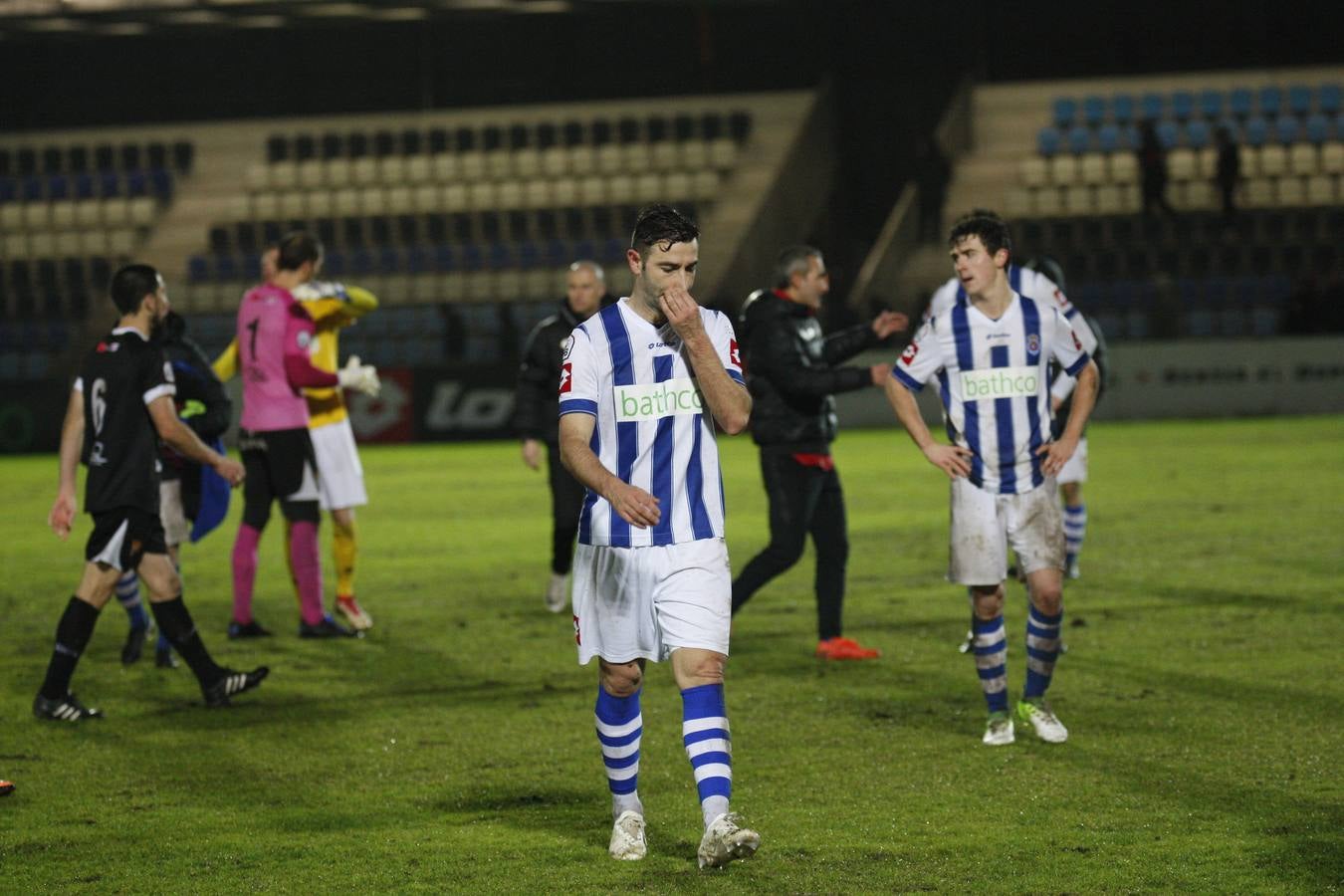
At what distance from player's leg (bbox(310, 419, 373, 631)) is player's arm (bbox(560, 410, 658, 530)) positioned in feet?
15.4

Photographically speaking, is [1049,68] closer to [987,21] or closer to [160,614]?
[987,21]

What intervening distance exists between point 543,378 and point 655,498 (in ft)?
17.2

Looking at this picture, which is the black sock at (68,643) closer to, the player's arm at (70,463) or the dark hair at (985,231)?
the player's arm at (70,463)

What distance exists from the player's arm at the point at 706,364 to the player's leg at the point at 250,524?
5.16 metres

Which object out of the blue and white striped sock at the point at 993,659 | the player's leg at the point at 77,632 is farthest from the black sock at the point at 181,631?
the blue and white striped sock at the point at 993,659

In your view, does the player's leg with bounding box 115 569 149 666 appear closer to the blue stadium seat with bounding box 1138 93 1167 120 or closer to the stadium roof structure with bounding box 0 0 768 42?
the stadium roof structure with bounding box 0 0 768 42

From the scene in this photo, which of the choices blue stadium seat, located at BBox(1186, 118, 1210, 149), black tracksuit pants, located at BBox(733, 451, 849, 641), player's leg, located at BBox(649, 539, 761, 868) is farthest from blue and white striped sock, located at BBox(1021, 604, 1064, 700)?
blue stadium seat, located at BBox(1186, 118, 1210, 149)

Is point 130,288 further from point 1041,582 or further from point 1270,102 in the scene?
point 1270,102

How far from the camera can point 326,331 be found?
948 cm

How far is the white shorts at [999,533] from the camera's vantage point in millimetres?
6484

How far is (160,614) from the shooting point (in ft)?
24.4

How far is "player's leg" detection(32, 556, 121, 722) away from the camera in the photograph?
7.23 meters

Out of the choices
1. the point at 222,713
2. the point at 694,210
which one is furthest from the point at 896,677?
the point at 694,210

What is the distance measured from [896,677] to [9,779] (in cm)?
379
